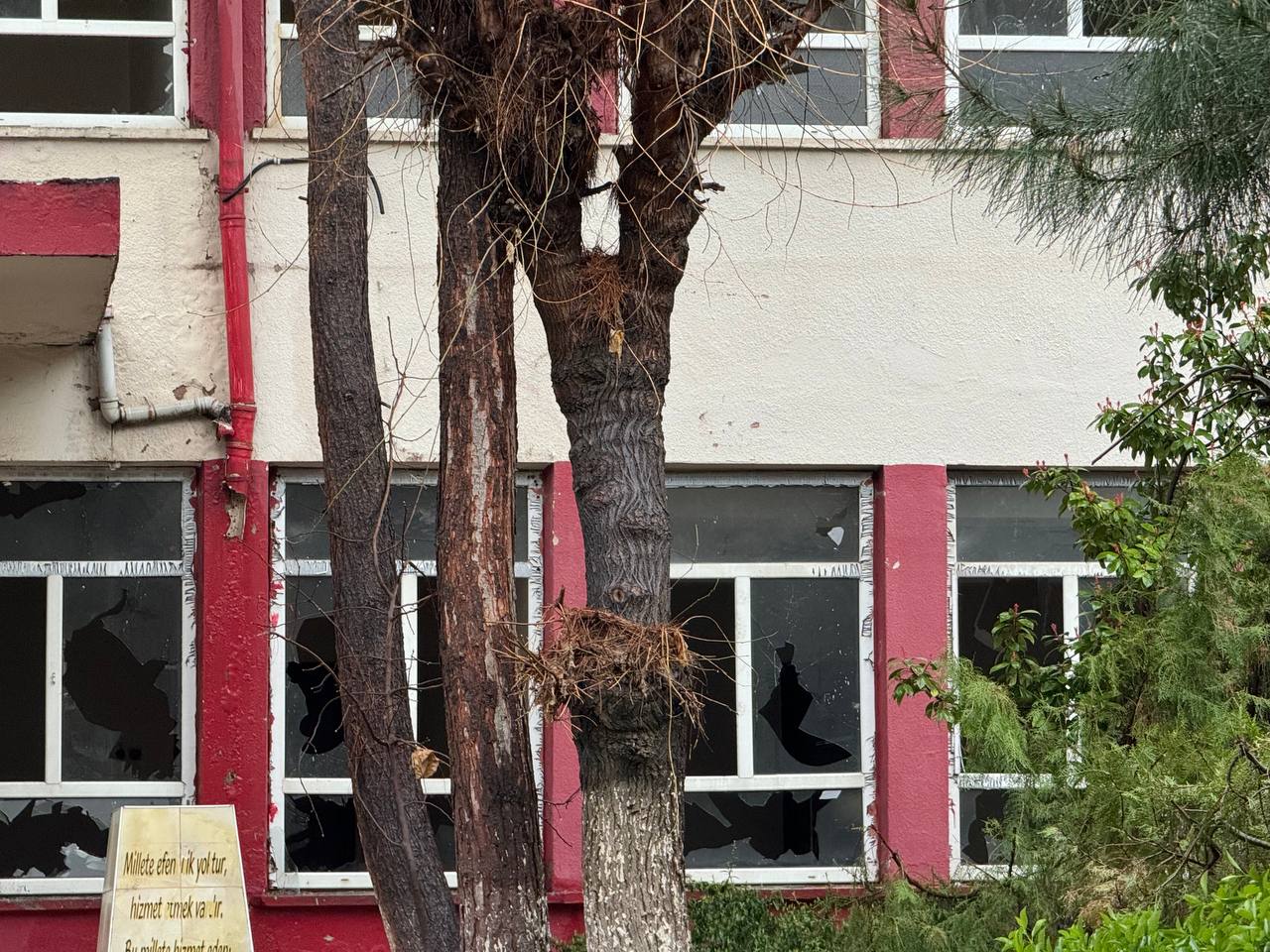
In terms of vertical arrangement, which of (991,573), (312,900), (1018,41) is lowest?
(312,900)

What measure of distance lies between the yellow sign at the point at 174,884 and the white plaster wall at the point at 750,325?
1.87 metres

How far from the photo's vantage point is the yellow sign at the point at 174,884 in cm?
649

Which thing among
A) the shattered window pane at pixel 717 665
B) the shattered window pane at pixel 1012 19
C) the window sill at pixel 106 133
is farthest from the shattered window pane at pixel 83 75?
the shattered window pane at pixel 1012 19

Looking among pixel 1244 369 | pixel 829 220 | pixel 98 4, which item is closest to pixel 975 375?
pixel 829 220

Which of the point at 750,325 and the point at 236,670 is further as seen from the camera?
the point at 750,325

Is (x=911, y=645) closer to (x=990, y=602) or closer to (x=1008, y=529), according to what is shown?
(x=990, y=602)

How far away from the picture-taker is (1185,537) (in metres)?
5.35

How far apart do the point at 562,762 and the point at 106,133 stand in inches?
148

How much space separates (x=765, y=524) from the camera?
27.0 ft

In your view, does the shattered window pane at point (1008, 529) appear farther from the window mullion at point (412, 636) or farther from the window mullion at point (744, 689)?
the window mullion at point (412, 636)

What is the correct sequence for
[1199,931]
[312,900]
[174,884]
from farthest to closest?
[312,900]
[174,884]
[1199,931]

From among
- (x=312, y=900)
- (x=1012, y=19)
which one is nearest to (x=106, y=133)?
(x=312, y=900)

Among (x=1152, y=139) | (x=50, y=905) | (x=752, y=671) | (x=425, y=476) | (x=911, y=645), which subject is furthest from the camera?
(x=752, y=671)

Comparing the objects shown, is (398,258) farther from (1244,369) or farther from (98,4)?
(1244,369)
